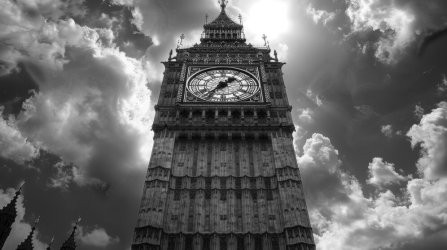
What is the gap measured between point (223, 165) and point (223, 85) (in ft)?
39.1

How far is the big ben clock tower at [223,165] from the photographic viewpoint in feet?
92.1

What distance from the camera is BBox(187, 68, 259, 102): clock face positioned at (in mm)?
41562

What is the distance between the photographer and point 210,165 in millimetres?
34062

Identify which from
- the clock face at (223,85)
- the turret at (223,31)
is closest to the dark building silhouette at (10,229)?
the clock face at (223,85)

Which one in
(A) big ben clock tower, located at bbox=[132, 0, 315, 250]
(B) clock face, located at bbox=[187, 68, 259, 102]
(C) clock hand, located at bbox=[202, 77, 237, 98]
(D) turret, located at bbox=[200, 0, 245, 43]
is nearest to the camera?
(A) big ben clock tower, located at bbox=[132, 0, 315, 250]

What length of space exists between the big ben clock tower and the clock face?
0.10m

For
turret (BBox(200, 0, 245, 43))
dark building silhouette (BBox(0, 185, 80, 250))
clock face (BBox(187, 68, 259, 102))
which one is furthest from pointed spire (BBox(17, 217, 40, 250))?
turret (BBox(200, 0, 245, 43))

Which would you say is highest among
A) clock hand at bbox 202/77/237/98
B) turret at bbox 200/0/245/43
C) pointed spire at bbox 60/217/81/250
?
turret at bbox 200/0/245/43

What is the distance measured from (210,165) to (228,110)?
6.73 meters

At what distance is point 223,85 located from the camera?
43.3m

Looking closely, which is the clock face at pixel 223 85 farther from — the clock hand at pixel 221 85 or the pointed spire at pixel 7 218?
the pointed spire at pixel 7 218

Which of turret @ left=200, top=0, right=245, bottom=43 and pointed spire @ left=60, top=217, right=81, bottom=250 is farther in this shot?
turret @ left=200, top=0, right=245, bottom=43

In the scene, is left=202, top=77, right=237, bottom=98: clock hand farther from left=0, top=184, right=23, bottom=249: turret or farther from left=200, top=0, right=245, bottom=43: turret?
left=0, top=184, right=23, bottom=249: turret

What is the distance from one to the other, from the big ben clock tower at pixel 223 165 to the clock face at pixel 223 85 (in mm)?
101
